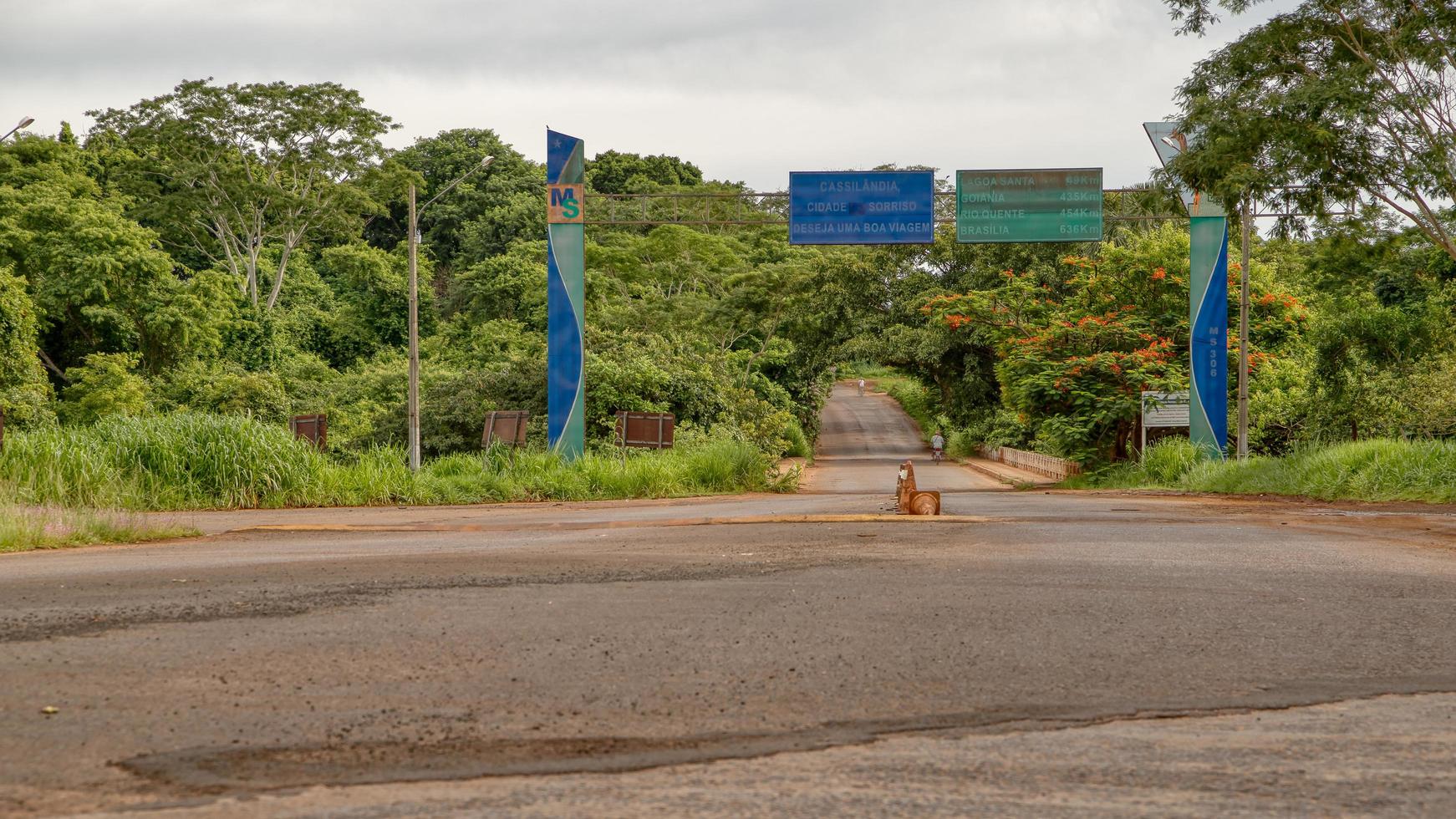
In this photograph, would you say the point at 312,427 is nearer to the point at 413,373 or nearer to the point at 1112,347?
the point at 413,373

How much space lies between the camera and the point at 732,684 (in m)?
5.62

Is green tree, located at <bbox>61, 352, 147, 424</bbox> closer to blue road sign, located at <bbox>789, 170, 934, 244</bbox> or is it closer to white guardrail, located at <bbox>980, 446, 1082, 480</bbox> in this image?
blue road sign, located at <bbox>789, 170, 934, 244</bbox>

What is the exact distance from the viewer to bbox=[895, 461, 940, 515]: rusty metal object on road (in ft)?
50.9

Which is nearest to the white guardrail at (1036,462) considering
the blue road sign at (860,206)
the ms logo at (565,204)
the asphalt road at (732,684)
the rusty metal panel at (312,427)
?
the blue road sign at (860,206)

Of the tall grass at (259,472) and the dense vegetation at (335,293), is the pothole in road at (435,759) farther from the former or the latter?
the dense vegetation at (335,293)

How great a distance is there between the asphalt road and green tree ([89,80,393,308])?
140ft

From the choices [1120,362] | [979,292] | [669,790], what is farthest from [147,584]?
[979,292]

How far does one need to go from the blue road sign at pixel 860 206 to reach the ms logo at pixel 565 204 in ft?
15.8

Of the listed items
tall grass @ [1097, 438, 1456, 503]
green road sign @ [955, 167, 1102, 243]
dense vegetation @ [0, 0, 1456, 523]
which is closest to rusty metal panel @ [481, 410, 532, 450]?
dense vegetation @ [0, 0, 1456, 523]

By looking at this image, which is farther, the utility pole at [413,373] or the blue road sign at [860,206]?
the blue road sign at [860,206]

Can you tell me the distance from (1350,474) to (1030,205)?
10.8 metres

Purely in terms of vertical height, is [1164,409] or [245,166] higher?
[245,166]

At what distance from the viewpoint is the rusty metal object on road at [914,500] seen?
15.5 m

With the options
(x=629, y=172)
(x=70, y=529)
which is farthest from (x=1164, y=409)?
(x=629, y=172)
